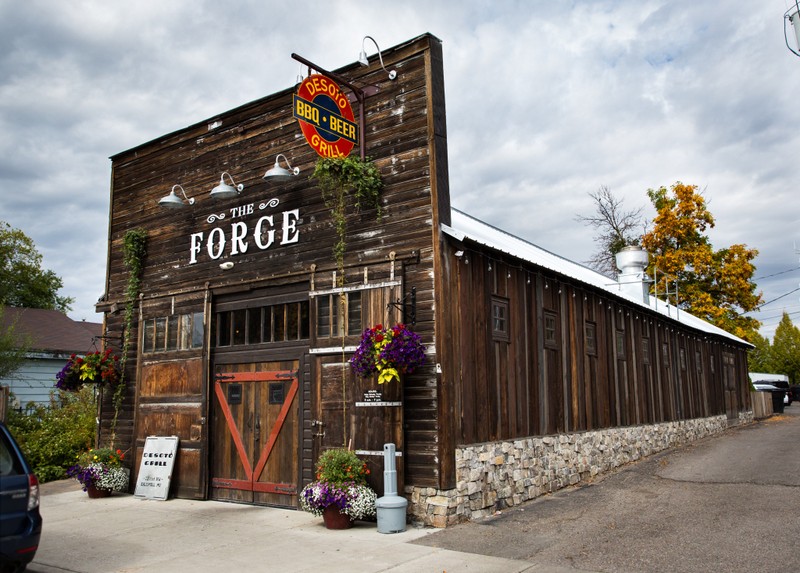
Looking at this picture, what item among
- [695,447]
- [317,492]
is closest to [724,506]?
[317,492]

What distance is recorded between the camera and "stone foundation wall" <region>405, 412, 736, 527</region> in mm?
8781

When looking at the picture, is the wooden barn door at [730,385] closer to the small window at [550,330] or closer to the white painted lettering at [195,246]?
the small window at [550,330]

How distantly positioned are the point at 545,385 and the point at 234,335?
530 centimetres

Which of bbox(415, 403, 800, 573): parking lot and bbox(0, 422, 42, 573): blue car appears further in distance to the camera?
bbox(415, 403, 800, 573): parking lot

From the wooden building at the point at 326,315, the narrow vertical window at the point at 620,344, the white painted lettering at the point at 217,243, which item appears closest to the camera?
the wooden building at the point at 326,315

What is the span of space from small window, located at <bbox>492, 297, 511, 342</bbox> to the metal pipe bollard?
2.64 m

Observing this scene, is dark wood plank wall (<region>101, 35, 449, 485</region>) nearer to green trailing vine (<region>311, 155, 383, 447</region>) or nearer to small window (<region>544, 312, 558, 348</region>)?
green trailing vine (<region>311, 155, 383, 447</region>)

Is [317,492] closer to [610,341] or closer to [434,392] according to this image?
[434,392]

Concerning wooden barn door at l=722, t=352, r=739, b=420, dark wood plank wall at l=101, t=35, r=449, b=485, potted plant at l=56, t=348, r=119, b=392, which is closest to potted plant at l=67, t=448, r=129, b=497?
dark wood plank wall at l=101, t=35, r=449, b=485

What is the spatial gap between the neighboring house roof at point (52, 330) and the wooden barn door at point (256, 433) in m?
12.9

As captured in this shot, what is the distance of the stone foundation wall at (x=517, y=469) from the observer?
346 inches

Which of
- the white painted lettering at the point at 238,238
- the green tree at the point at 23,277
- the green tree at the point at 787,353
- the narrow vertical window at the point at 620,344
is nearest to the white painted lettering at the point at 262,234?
the white painted lettering at the point at 238,238

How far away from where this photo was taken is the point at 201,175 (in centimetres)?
1257

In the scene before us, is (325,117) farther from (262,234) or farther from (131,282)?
(131,282)
